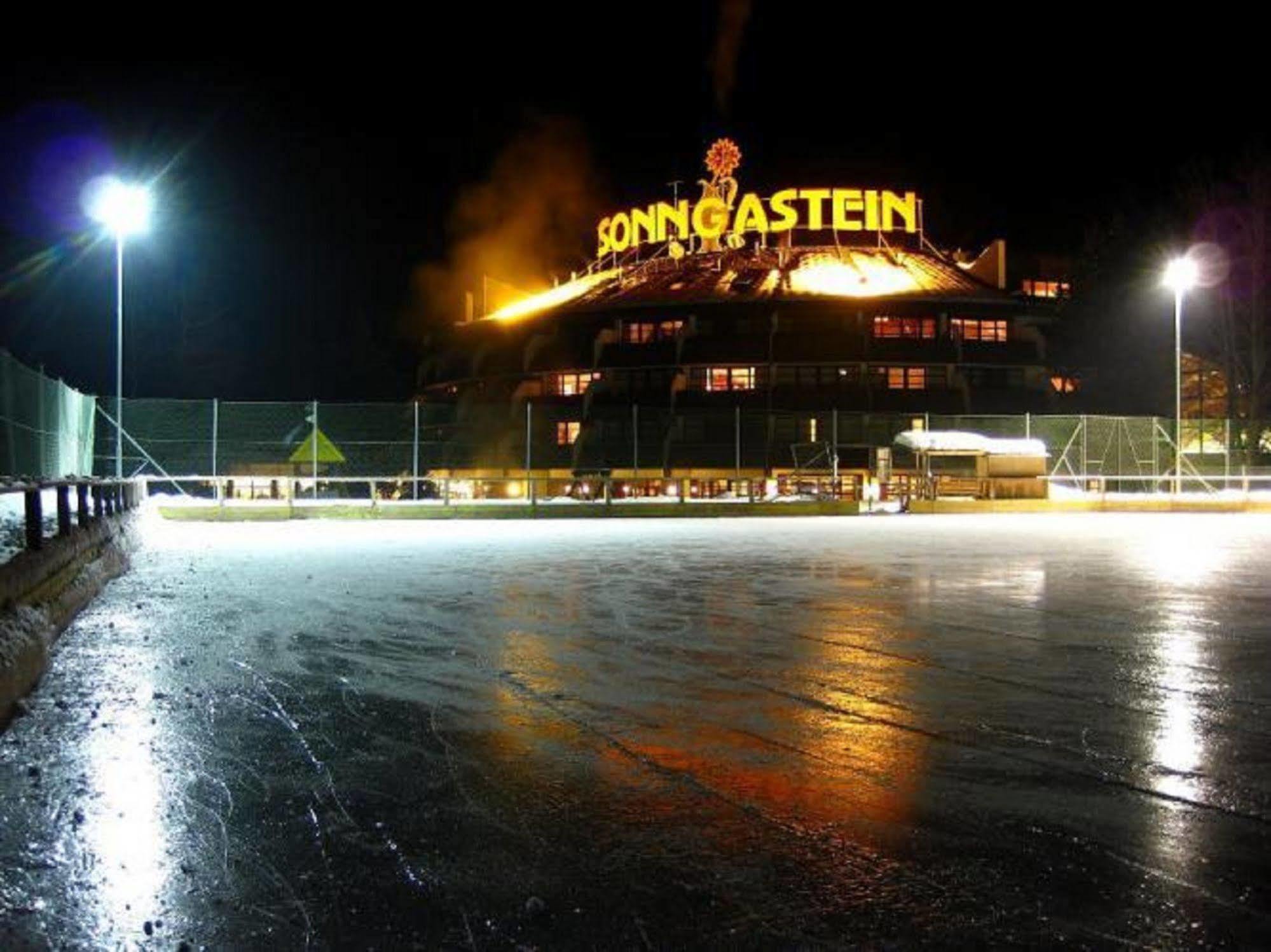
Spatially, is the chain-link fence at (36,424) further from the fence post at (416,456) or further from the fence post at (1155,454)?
the fence post at (1155,454)

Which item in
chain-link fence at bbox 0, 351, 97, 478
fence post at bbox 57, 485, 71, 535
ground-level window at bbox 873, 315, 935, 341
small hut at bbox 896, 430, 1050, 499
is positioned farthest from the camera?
ground-level window at bbox 873, 315, 935, 341

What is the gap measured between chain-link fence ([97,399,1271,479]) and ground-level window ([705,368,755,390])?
3.05 metres

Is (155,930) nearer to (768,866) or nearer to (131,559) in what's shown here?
(768,866)

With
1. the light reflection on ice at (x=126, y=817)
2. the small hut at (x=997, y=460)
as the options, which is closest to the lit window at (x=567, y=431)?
the small hut at (x=997, y=460)

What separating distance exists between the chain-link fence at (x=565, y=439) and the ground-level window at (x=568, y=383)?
784 cm

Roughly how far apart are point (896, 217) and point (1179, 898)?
258ft

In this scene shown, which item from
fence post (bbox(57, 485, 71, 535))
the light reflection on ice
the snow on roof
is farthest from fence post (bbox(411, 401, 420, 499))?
the light reflection on ice

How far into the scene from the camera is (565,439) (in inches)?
2518

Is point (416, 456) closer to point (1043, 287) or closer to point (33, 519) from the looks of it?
point (33, 519)

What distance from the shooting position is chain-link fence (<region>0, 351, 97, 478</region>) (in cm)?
1617

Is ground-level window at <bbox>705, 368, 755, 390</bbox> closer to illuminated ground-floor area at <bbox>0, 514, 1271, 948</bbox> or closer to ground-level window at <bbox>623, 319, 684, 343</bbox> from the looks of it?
ground-level window at <bbox>623, 319, 684, 343</bbox>

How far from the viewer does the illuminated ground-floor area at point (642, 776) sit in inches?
154

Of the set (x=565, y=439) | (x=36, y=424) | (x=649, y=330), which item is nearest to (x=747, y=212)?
(x=649, y=330)

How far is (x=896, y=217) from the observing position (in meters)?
78.7
